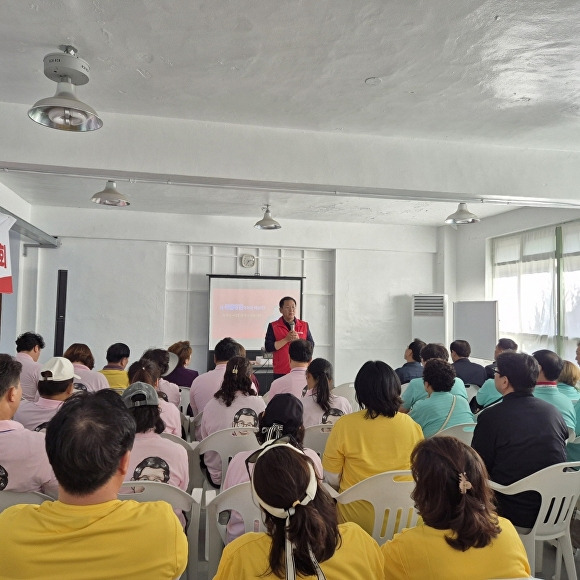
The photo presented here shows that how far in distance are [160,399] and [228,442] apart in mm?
533

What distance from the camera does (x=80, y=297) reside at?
7684mm

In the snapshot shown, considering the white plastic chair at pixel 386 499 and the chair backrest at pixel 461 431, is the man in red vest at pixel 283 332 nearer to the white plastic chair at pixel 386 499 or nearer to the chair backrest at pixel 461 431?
the chair backrest at pixel 461 431

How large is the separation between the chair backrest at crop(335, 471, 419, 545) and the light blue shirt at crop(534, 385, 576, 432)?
1.37 m

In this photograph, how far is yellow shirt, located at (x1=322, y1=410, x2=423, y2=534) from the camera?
2.14 m

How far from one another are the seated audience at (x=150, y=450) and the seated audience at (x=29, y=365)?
202 cm

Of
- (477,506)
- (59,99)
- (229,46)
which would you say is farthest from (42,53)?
(477,506)

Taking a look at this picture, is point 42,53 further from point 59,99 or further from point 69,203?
point 69,203

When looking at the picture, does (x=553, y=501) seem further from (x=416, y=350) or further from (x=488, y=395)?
(x=416, y=350)

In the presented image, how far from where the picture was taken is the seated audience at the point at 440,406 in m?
2.91

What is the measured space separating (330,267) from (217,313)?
2260mm

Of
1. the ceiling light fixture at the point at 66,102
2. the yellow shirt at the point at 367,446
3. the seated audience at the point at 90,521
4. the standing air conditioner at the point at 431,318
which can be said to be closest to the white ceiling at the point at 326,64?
the ceiling light fixture at the point at 66,102

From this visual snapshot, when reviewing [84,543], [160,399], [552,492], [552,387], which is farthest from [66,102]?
A: [552,387]

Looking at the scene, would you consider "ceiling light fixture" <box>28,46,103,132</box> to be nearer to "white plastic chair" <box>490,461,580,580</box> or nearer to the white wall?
"white plastic chair" <box>490,461,580,580</box>

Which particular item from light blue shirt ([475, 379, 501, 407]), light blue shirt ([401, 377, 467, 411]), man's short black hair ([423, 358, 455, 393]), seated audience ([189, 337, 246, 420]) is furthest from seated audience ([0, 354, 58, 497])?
light blue shirt ([475, 379, 501, 407])
